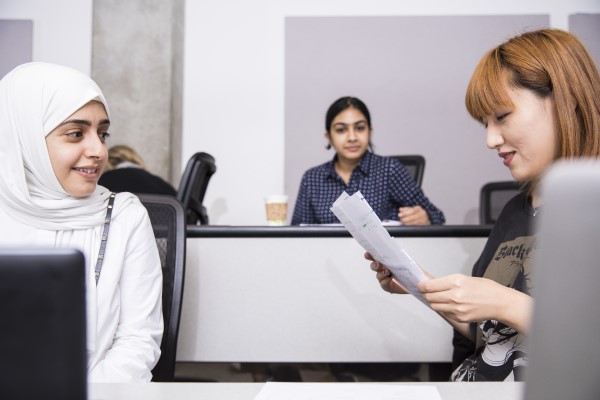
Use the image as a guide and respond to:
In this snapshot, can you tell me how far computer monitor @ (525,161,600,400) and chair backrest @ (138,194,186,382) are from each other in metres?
0.95

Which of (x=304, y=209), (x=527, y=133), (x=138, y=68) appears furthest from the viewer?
(x=138, y=68)

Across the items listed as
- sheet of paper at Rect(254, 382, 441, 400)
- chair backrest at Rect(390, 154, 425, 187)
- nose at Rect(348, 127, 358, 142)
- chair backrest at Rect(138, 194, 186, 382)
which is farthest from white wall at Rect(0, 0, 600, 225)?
sheet of paper at Rect(254, 382, 441, 400)

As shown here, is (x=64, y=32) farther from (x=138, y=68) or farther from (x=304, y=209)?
(x=304, y=209)

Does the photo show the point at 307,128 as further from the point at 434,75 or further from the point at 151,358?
the point at 151,358

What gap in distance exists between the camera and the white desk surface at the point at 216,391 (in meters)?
0.71

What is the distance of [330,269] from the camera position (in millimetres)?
1604

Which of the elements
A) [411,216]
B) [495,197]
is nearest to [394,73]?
[495,197]

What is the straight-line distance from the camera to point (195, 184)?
5.63 feet

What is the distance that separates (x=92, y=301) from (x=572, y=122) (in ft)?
3.09

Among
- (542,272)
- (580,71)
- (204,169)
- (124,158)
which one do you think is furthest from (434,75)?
(542,272)

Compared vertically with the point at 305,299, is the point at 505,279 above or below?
above

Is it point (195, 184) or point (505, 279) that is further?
point (195, 184)

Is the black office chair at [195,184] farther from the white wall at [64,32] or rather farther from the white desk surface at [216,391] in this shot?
the white wall at [64,32]

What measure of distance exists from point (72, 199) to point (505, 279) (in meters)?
0.89
